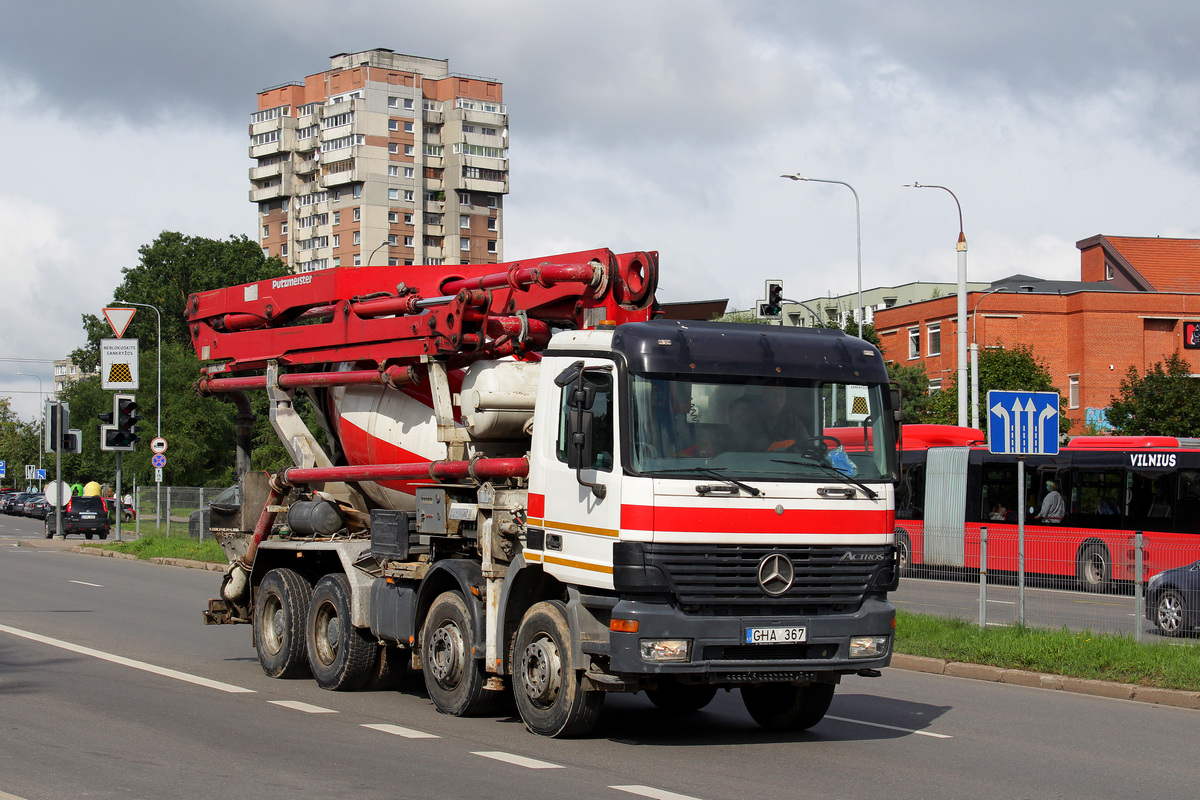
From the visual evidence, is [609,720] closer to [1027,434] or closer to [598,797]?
[598,797]

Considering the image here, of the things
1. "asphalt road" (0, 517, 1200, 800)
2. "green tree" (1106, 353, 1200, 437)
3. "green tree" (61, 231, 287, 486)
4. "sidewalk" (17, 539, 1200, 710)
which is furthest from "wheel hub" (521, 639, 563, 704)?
"green tree" (1106, 353, 1200, 437)

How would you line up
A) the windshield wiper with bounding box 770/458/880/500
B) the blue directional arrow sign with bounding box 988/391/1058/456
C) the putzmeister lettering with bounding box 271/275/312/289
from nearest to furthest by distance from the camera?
the windshield wiper with bounding box 770/458/880/500, the putzmeister lettering with bounding box 271/275/312/289, the blue directional arrow sign with bounding box 988/391/1058/456

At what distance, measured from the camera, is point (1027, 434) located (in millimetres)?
15328

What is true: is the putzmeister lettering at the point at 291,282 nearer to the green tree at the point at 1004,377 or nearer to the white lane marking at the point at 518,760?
the white lane marking at the point at 518,760

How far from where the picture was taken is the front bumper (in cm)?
845

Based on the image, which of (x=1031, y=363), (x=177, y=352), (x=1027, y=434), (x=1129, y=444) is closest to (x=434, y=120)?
(x=177, y=352)

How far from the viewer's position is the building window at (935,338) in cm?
6719

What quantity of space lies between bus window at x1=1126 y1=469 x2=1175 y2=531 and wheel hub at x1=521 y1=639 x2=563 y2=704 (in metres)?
19.3

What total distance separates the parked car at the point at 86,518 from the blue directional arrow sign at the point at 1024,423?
38.1 m

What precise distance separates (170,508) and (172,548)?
211 inches

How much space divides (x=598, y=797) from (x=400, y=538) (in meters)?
4.13

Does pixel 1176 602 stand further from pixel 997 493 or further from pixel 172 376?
pixel 172 376

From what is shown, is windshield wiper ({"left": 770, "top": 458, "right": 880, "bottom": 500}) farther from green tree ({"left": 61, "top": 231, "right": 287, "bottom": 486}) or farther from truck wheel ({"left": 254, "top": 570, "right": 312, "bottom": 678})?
green tree ({"left": 61, "top": 231, "right": 287, "bottom": 486})

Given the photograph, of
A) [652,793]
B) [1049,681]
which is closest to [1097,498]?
[1049,681]
